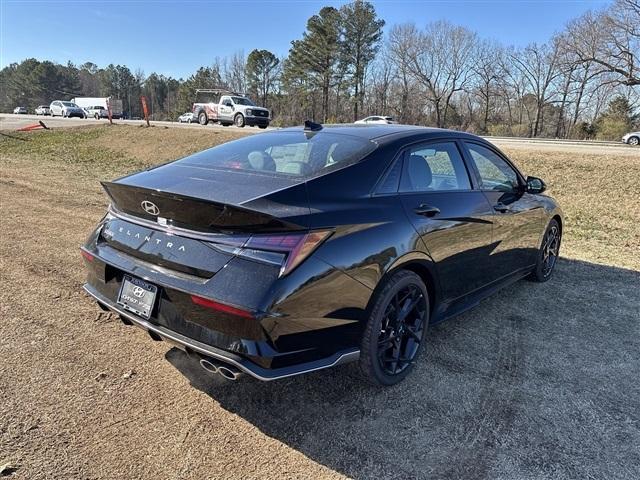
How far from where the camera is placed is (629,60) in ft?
147

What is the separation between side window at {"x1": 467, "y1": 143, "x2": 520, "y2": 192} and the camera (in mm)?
3984

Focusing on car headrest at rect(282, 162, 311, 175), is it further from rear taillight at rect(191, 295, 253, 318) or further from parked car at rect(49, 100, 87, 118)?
parked car at rect(49, 100, 87, 118)

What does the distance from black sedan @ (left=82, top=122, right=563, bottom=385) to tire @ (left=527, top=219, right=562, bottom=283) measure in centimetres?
156

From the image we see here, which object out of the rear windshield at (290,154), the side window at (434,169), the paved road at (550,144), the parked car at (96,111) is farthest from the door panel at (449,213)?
the parked car at (96,111)

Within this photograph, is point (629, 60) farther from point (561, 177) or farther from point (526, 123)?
point (561, 177)

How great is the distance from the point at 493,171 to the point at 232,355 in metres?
2.99

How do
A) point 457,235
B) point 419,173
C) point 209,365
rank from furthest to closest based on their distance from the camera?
point 457,235
point 419,173
point 209,365

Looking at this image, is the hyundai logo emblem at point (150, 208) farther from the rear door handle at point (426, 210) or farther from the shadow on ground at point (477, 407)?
the rear door handle at point (426, 210)

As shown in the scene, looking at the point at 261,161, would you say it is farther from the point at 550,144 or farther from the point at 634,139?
the point at 634,139

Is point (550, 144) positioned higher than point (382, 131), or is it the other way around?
point (382, 131)

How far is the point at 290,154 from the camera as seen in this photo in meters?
3.20

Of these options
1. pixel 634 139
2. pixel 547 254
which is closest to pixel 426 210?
pixel 547 254

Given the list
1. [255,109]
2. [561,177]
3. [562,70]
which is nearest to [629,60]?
[562,70]

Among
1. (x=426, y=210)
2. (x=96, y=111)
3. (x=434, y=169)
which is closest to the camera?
(x=426, y=210)
